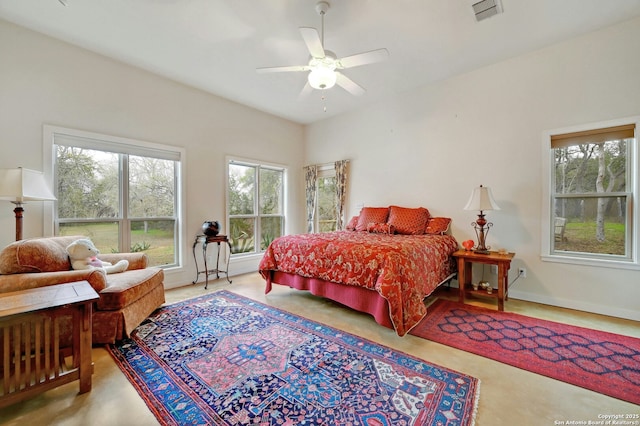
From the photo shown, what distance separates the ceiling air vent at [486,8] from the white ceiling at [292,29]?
0.06m

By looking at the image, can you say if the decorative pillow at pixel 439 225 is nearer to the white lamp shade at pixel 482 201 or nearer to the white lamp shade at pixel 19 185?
Result: the white lamp shade at pixel 482 201

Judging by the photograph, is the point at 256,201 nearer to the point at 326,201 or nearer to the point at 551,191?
the point at 326,201

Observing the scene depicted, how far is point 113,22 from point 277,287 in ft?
11.6

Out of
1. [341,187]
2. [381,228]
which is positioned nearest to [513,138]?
[381,228]

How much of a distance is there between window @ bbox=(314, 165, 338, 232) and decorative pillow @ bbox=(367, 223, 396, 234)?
1275 millimetres

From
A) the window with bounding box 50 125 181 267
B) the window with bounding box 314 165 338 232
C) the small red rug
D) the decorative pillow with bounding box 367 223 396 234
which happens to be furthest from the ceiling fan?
the window with bounding box 314 165 338 232

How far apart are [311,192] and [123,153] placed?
3.17 meters

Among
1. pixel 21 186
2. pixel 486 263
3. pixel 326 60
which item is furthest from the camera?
pixel 486 263

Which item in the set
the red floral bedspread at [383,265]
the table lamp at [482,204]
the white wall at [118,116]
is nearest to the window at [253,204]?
the white wall at [118,116]

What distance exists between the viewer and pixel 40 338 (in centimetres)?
162

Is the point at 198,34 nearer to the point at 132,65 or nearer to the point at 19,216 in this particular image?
the point at 132,65

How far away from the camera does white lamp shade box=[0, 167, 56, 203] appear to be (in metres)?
2.21

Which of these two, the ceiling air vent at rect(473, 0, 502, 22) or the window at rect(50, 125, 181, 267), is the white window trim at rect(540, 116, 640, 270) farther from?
the window at rect(50, 125, 181, 267)

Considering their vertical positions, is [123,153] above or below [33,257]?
above
